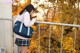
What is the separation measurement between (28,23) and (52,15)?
10516 millimetres

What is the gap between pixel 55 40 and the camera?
11258 mm

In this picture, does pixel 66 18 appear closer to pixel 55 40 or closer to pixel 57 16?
pixel 57 16

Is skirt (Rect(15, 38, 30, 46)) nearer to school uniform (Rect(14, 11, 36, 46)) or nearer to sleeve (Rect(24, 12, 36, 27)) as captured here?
school uniform (Rect(14, 11, 36, 46))

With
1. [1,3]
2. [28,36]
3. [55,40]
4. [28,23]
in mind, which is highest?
[1,3]

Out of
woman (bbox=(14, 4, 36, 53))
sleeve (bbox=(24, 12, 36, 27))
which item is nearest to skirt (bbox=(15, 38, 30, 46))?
woman (bbox=(14, 4, 36, 53))

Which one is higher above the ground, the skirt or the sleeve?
the sleeve

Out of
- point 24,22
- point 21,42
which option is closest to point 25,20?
point 24,22

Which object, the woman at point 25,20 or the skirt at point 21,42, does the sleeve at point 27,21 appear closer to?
the woman at point 25,20

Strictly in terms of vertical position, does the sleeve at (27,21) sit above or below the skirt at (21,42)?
above

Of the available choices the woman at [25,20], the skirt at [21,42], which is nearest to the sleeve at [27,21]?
the woman at [25,20]

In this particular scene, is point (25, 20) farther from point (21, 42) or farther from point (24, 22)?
point (21, 42)

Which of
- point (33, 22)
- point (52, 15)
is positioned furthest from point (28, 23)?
point (52, 15)

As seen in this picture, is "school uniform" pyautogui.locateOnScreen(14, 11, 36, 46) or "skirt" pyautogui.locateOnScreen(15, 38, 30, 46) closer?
"school uniform" pyautogui.locateOnScreen(14, 11, 36, 46)

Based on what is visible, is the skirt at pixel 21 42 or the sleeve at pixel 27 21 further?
the skirt at pixel 21 42
